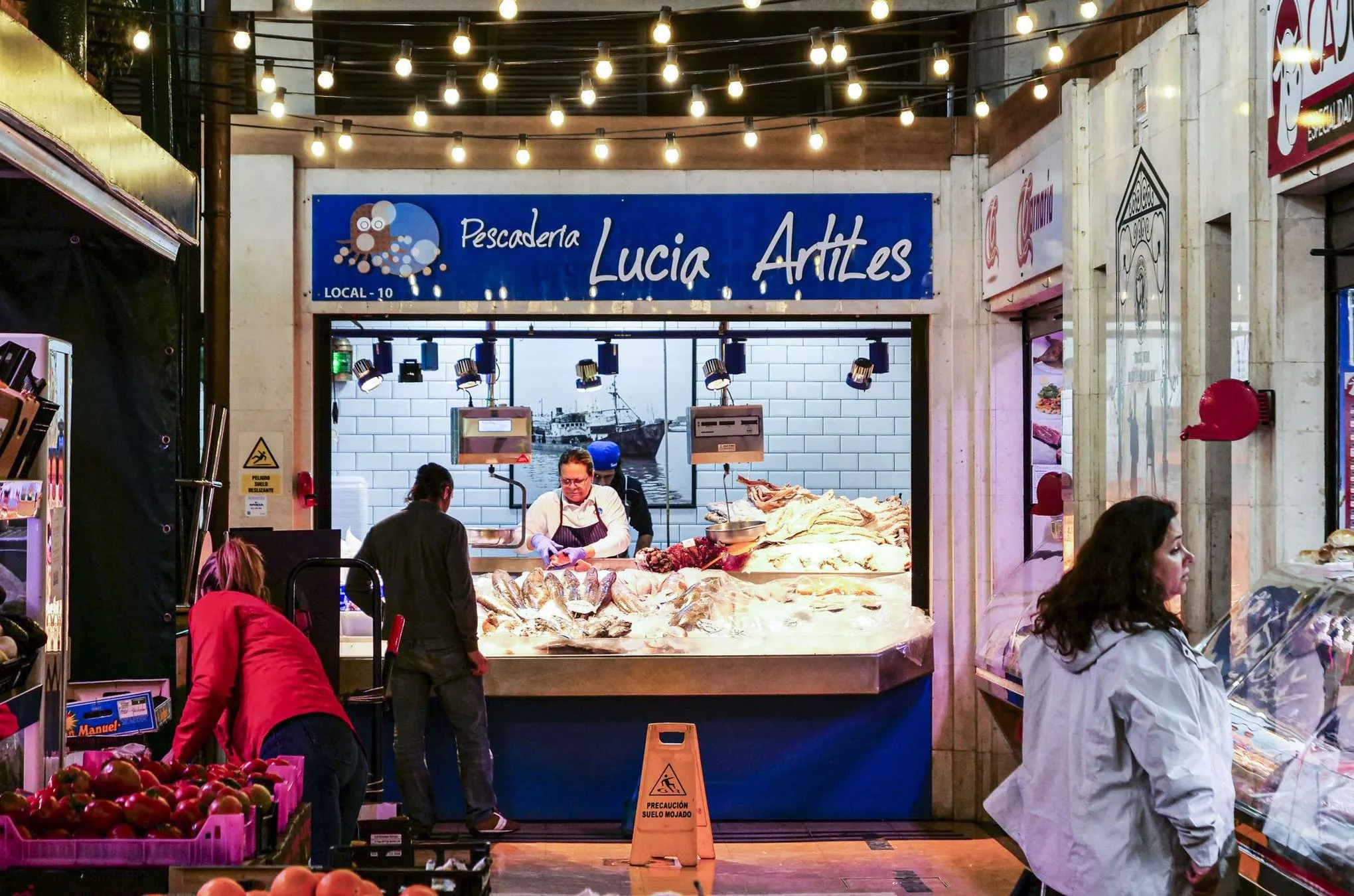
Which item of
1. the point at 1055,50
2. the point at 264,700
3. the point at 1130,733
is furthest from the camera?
the point at 1055,50

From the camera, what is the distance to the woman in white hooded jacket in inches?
126

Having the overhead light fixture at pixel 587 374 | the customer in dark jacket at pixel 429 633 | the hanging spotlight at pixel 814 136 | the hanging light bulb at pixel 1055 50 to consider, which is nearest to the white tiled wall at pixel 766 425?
the overhead light fixture at pixel 587 374

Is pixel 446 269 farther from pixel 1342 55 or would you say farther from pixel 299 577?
→ pixel 1342 55

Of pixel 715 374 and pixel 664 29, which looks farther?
pixel 715 374

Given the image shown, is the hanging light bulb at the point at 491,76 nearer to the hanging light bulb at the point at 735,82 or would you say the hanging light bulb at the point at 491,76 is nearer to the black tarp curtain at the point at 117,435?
the hanging light bulb at the point at 735,82

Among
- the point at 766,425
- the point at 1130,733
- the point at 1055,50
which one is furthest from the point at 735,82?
the point at 766,425

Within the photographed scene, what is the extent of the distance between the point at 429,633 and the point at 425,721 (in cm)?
51

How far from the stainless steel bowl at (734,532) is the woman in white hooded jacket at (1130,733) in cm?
542

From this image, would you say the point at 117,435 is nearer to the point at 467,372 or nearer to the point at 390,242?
the point at 390,242

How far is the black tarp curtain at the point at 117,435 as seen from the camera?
5703 millimetres

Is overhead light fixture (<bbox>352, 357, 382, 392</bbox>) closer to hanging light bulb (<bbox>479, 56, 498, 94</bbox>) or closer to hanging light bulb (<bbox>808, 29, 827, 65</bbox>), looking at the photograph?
hanging light bulb (<bbox>479, 56, 498, 94</bbox>)

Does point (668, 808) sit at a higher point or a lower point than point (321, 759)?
lower

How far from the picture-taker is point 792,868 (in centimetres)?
688

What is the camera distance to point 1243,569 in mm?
4898
